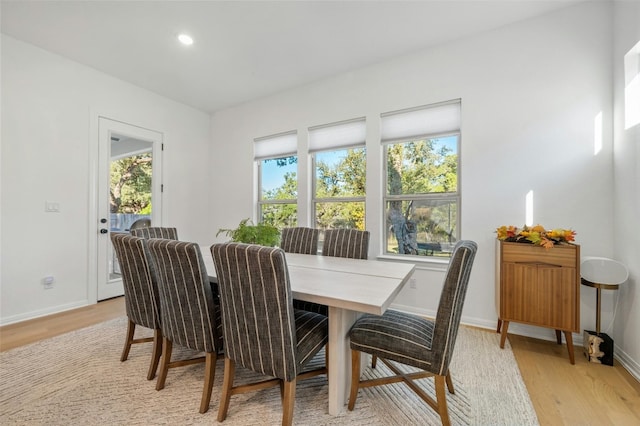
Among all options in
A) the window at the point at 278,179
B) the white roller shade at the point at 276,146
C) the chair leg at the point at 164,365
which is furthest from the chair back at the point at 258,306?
the white roller shade at the point at 276,146

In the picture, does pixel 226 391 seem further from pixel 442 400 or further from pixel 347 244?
pixel 347 244

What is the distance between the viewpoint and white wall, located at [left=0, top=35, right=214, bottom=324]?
8.54ft

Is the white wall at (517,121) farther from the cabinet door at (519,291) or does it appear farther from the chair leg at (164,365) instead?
the chair leg at (164,365)

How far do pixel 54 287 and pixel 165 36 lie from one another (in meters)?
2.97

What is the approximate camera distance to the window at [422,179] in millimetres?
2791

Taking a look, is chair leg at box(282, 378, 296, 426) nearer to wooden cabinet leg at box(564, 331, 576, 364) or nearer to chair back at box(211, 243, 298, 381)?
chair back at box(211, 243, 298, 381)

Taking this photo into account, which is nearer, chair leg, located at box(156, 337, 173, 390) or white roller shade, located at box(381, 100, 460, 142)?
chair leg, located at box(156, 337, 173, 390)

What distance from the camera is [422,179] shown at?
9.68 feet

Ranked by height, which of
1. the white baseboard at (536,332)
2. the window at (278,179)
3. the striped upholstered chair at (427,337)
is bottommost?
the white baseboard at (536,332)

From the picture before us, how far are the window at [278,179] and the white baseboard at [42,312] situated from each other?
2.41m

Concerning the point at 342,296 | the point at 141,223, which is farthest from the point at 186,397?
the point at 141,223

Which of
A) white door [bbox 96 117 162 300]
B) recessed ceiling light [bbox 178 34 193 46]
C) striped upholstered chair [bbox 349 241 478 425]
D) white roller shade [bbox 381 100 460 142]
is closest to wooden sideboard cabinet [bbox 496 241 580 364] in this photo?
striped upholstered chair [bbox 349 241 478 425]

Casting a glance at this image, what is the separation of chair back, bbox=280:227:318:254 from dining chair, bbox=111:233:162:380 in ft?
4.25

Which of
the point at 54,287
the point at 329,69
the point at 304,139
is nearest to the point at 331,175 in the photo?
the point at 304,139
